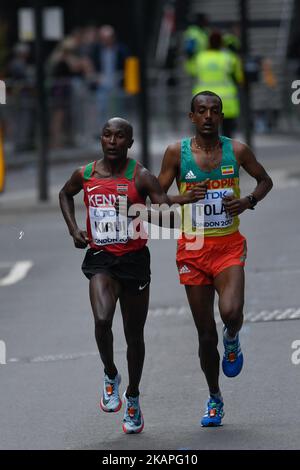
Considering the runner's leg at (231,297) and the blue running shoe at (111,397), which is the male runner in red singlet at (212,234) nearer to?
the runner's leg at (231,297)

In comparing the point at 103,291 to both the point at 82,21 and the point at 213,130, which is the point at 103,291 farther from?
the point at 82,21

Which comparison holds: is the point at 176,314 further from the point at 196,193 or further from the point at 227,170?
the point at 196,193

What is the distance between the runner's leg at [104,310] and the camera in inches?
329

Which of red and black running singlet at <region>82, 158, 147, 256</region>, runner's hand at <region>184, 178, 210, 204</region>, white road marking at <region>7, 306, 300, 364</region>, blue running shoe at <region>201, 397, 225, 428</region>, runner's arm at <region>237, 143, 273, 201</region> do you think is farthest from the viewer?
white road marking at <region>7, 306, 300, 364</region>

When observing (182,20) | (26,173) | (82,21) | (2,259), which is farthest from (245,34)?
(82,21)

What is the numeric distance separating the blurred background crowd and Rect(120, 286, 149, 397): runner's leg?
46.0ft

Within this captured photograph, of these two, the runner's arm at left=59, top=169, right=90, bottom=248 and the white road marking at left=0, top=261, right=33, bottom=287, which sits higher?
the runner's arm at left=59, top=169, right=90, bottom=248

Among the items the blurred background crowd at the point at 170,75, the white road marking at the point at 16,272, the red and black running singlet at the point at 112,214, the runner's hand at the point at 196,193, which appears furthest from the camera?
the blurred background crowd at the point at 170,75

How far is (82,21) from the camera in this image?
44094 millimetres

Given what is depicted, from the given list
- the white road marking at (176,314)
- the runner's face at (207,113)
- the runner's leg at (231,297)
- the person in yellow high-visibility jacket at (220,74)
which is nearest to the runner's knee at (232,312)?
the runner's leg at (231,297)

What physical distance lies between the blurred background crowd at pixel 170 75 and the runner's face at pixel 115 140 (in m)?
14.0

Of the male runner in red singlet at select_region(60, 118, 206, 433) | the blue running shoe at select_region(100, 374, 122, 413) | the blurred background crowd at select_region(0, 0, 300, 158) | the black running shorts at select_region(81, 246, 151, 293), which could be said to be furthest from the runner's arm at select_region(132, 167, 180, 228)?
the blurred background crowd at select_region(0, 0, 300, 158)

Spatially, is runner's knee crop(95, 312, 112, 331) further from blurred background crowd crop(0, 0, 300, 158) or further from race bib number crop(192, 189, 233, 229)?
blurred background crowd crop(0, 0, 300, 158)

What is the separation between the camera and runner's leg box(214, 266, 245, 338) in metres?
8.49
